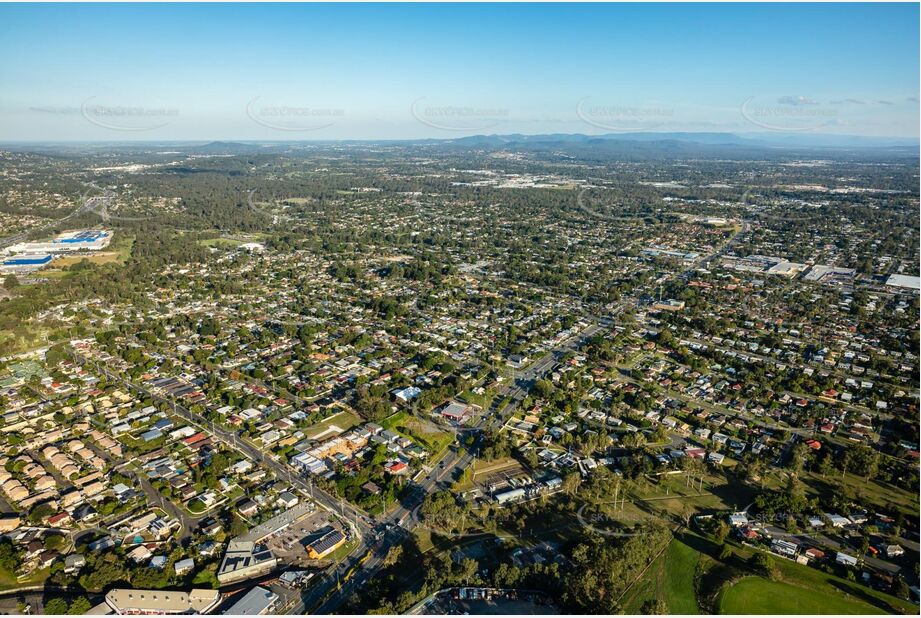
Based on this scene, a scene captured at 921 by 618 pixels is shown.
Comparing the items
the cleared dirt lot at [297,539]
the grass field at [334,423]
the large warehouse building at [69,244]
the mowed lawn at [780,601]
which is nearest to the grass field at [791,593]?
the mowed lawn at [780,601]

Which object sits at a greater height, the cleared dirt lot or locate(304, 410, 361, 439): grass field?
locate(304, 410, 361, 439): grass field

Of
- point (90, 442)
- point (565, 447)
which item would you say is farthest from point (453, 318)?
point (90, 442)

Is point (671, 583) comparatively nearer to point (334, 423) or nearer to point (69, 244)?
point (334, 423)

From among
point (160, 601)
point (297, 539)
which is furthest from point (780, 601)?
point (160, 601)

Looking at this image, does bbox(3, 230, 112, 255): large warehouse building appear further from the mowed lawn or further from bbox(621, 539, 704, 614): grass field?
the mowed lawn

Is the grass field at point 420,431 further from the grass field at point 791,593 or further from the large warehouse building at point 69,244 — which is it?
the large warehouse building at point 69,244

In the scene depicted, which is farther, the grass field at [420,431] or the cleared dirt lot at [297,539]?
the grass field at [420,431]

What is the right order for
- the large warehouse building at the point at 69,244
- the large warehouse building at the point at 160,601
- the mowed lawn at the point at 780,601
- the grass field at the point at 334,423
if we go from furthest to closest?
the large warehouse building at the point at 69,244
the grass field at the point at 334,423
the mowed lawn at the point at 780,601
the large warehouse building at the point at 160,601

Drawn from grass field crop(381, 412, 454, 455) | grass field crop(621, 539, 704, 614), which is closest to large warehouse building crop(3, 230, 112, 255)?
grass field crop(381, 412, 454, 455)
